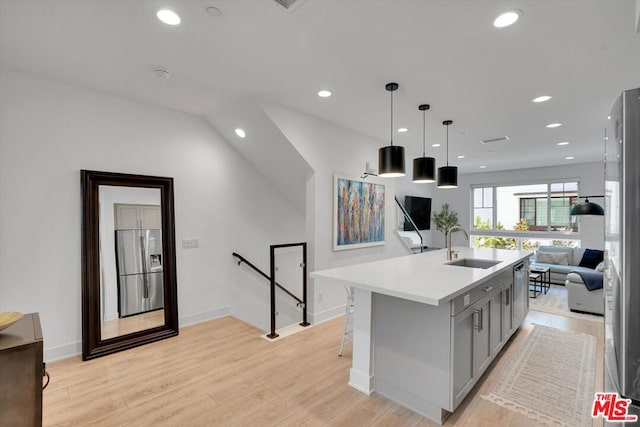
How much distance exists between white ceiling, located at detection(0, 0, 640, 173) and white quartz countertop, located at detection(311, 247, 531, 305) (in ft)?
5.95

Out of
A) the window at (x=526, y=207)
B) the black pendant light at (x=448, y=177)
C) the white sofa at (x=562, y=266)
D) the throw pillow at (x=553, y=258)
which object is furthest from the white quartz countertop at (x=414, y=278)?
the window at (x=526, y=207)

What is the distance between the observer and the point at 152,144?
3.66 meters

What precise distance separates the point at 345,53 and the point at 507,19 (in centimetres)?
113

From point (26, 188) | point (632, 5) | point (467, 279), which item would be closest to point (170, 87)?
point (26, 188)

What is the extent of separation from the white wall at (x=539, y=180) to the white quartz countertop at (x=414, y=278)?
5619 millimetres

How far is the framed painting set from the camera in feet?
14.0

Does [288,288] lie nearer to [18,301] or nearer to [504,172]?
[18,301]

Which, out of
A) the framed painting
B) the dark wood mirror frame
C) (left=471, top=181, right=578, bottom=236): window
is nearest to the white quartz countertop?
the framed painting

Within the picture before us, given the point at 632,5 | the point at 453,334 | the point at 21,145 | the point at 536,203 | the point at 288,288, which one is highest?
the point at 632,5

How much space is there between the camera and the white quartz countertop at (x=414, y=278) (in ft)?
6.49

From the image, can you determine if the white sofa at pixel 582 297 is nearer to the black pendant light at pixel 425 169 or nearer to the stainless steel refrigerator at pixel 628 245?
the black pendant light at pixel 425 169

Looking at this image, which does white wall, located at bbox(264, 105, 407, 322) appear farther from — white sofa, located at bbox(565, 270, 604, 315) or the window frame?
the window frame

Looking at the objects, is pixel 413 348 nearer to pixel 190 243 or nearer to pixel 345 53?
pixel 345 53

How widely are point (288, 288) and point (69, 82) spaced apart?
3491 millimetres
